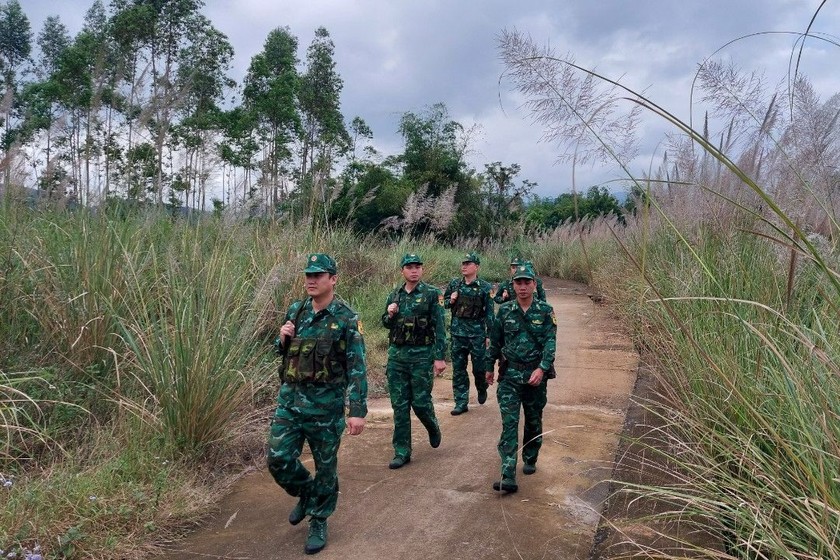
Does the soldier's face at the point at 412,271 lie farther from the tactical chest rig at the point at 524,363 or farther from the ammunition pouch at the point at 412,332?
the tactical chest rig at the point at 524,363

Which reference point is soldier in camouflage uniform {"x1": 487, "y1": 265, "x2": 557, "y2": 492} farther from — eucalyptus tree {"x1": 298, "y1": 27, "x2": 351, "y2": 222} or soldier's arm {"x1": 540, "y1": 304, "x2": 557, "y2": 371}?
eucalyptus tree {"x1": 298, "y1": 27, "x2": 351, "y2": 222}

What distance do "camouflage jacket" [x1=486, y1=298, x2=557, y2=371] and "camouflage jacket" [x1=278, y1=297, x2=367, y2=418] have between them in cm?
135

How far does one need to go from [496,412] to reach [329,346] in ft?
10.8

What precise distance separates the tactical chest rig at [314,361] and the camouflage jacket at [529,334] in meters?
1.44

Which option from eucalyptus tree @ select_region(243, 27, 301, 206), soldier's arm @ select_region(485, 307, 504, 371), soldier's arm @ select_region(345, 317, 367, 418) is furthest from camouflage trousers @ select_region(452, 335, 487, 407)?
eucalyptus tree @ select_region(243, 27, 301, 206)

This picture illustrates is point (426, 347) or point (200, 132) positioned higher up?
point (200, 132)

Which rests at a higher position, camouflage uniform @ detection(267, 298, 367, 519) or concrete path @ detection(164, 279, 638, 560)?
camouflage uniform @ detection(267, 298, 367, 519)

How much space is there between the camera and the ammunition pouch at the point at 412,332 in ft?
18.2

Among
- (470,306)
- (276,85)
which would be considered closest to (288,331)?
Result: (470,306)

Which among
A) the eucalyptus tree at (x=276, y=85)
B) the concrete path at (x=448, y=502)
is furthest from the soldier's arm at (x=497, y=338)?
the eucalyptus tree at (x=276, y=85)

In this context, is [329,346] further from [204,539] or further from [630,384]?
[630,384]

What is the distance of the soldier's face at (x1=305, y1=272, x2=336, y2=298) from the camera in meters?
4.04

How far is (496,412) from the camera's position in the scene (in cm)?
677

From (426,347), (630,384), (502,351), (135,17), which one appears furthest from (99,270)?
(135,17)
